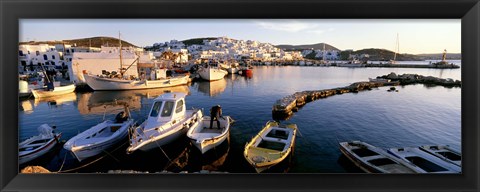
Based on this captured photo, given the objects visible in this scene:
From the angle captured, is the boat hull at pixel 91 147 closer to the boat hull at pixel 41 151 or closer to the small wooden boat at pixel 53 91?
the boat hull at pixel 41 151

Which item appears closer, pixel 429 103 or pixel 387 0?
pixel 387 0

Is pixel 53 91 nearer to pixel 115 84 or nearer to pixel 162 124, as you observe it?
pixel 115 84

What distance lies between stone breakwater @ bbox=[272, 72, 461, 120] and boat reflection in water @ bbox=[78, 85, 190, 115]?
5.89 metres

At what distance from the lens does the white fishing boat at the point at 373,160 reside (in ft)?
12.4

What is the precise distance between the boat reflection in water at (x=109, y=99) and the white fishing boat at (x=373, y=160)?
8249 mm

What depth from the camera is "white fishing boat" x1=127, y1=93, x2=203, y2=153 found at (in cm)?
453

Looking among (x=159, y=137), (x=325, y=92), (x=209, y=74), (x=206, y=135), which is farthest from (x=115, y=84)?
(x=325, y=92)

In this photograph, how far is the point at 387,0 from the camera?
4.18 ft

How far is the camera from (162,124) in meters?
4.85

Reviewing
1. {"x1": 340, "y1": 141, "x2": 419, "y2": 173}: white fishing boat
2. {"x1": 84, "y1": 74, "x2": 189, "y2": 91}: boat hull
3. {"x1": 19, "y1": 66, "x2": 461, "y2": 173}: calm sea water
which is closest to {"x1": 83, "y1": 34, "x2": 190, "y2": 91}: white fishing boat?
{"x1": 84, "y1": 74, "x2": 189, "y2": 91}: boat hull

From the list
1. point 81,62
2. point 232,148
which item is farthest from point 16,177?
point 81,62

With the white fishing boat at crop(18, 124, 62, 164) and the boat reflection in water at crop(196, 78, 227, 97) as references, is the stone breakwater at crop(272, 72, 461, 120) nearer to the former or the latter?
the boat reflection in water at crop(196, 78, 227, 97)

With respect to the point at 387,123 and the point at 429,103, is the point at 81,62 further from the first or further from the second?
the point at 429,103
